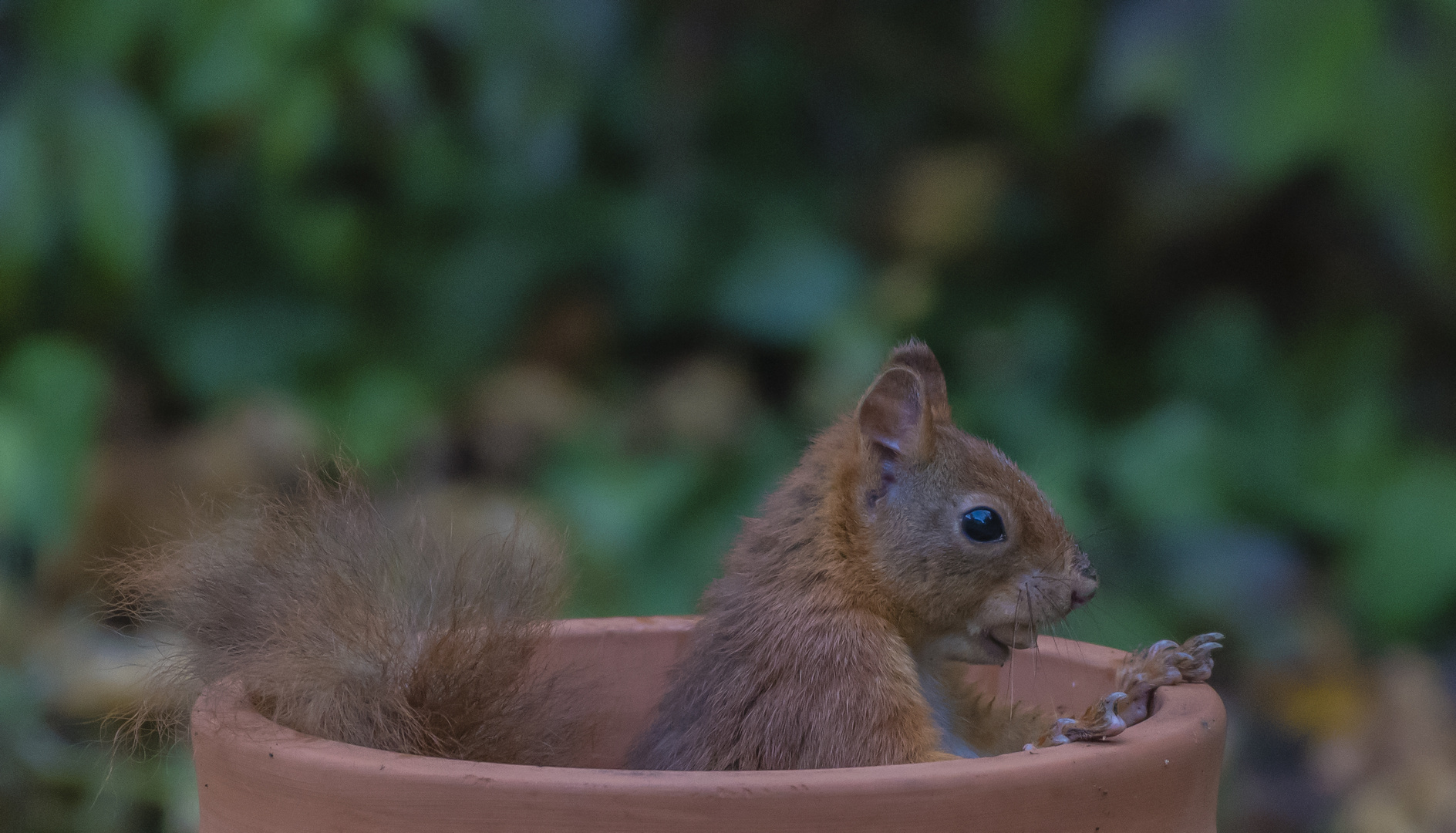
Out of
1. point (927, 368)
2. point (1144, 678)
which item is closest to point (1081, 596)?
point (1144, 678)

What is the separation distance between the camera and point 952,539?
36.2 inches

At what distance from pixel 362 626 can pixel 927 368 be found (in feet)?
1.39

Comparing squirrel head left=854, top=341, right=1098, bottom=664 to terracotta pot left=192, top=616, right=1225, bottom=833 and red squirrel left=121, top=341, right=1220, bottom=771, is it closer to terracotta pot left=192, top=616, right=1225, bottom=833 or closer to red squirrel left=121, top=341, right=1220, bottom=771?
red squirrel left=121, top=341, right=1220, bottom=771

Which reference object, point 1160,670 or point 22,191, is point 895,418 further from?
point 22,191

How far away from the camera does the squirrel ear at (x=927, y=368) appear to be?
101 cm

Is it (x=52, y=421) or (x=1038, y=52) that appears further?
(x=1038, y=52)

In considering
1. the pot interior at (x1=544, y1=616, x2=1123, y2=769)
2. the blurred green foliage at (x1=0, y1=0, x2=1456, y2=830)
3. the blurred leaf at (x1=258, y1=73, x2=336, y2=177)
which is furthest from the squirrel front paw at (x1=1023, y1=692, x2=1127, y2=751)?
the blurred leaf at (x1=258, y1=73, x2=336, y2=177)

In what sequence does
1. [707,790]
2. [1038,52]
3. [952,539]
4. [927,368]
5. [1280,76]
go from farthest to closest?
[1038,52], [1280,76], [927,368], [952,539], [707,790]

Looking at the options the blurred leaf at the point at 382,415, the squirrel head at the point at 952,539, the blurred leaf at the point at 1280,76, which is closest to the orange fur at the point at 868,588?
the squirrel head at the point at 952,539

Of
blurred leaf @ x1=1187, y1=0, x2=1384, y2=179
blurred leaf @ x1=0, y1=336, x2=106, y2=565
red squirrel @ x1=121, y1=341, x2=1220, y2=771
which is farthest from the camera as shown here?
blurred leaf @ x1=0, y1=336, x2=106, y2=565

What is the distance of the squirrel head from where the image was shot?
0.92 metres

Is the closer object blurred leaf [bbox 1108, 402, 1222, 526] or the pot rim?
the pot rim

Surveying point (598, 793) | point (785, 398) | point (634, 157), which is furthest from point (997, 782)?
point (634, 157)

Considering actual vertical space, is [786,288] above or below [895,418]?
below
